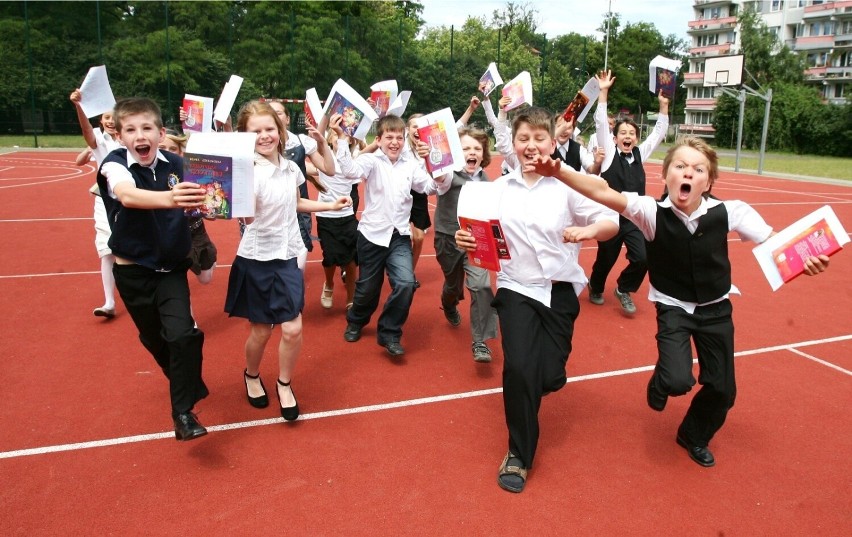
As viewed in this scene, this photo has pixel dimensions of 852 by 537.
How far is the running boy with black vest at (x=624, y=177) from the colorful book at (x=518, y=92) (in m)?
0.84

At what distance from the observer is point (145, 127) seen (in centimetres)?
359

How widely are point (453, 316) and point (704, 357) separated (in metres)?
2.90

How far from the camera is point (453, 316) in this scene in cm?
629

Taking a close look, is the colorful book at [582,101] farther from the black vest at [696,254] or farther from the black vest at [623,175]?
the black vest at [696,254]

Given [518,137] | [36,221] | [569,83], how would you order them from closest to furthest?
[518,137]
[36,221]
[569,83]

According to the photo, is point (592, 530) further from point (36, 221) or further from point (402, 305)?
point (36, 221)

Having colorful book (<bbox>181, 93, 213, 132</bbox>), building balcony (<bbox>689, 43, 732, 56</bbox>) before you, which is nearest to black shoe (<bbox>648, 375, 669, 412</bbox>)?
colorful book (<bbox>181, 93, 213, 132</bbox>)

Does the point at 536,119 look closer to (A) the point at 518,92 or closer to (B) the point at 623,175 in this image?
(B) the point at 623,175

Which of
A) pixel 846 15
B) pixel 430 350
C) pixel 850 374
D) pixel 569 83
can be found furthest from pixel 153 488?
pixel 846 15

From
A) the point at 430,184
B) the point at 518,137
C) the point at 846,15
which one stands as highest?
the point at 846,15

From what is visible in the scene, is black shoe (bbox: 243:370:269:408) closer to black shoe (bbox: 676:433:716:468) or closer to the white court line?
the white court line

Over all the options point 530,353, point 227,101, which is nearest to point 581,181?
point 530,353

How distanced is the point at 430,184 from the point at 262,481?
288 centimetres

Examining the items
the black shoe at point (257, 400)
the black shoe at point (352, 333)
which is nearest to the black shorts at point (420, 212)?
the black shoe at point (352, 333)
